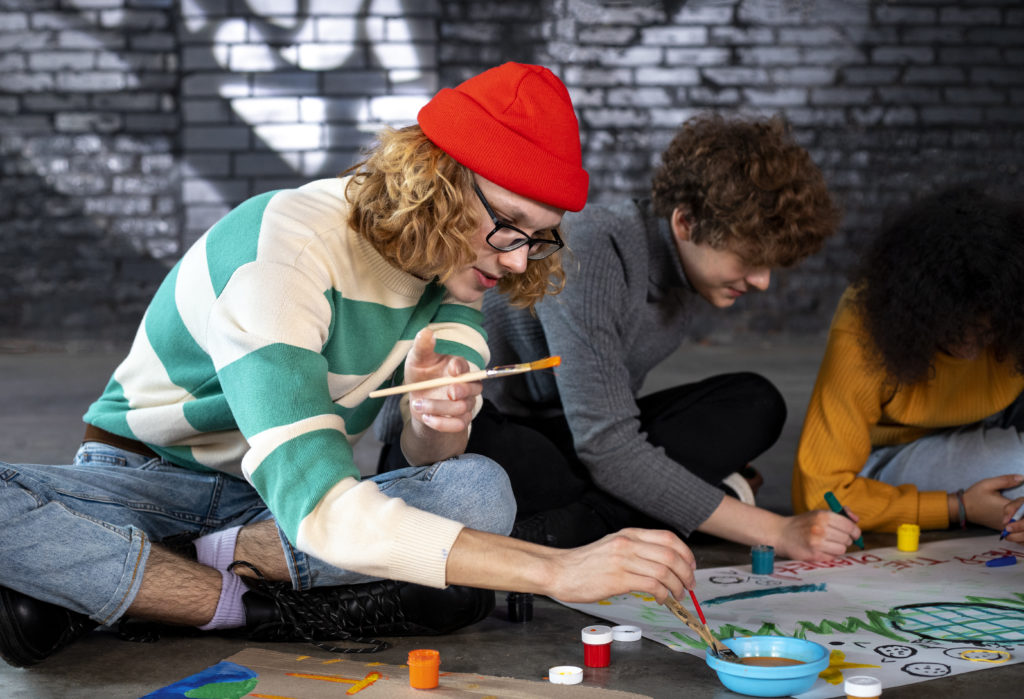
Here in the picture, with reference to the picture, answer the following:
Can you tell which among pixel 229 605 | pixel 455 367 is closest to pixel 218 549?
pixel 229 605

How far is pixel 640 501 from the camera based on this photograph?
78.0 inches

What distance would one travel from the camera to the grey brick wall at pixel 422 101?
590 cm

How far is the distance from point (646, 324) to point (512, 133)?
87 centimetres

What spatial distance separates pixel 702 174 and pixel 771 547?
27.4 inches

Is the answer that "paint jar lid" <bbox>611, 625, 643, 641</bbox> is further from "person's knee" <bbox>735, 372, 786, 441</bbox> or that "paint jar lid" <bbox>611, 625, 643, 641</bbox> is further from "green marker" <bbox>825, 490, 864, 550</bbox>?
"person's knee" <bbox>735, 372, 786, 441</bbox>

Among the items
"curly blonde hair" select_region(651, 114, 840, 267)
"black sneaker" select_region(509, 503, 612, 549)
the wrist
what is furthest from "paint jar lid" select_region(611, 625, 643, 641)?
the wrist

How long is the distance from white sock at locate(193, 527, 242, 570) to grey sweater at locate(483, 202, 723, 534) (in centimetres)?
66

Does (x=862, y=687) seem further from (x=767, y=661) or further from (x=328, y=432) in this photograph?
(x=328, y=432)

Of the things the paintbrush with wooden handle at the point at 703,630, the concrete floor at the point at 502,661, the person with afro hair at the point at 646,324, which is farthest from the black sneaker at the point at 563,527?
the paintbrush with wooden handle at the point at 703,630

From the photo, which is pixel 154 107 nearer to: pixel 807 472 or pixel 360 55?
pixel 360 55

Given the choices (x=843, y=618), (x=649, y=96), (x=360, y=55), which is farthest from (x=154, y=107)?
(x=843, y=618)

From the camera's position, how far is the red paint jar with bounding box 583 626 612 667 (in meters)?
1.47

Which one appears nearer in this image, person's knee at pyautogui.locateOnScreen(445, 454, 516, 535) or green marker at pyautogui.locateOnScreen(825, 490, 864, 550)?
person's knee at pyautogui.locateOnScreen(445, 454, 516, 535)

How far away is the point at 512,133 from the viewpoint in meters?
1.37
